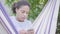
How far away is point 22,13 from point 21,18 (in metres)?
0.04

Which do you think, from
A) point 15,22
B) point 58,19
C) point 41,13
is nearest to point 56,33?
point 58,19

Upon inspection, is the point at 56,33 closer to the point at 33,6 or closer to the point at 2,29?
the point at 33,6

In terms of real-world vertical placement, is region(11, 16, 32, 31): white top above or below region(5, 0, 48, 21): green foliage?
below

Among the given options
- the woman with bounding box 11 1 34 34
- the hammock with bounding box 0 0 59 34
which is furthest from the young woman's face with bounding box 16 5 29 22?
the hammock with bounding box 0 0 59 34

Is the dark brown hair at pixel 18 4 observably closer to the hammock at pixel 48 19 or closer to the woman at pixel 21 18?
the woman at pixel 21 18

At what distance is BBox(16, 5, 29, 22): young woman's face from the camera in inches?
44.9

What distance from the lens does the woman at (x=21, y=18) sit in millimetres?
1136

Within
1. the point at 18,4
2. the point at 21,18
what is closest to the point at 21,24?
the point at 21,18

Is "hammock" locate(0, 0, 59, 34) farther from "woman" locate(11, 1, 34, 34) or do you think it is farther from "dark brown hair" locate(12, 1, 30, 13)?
"dark brown hair" locate(12, 1, 30, 13)

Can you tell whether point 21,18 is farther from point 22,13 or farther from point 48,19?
point 48,19

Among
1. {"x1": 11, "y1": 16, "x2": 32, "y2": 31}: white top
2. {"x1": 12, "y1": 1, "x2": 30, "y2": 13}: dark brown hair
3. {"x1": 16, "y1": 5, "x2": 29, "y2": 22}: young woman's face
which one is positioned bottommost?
{"x1": 11, "y1": 16, "x2": 32, "y2": 31}: white top

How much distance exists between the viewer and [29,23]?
A: 46.2 inches

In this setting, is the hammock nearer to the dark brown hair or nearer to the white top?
the white top

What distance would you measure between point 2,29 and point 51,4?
1.51 feet
